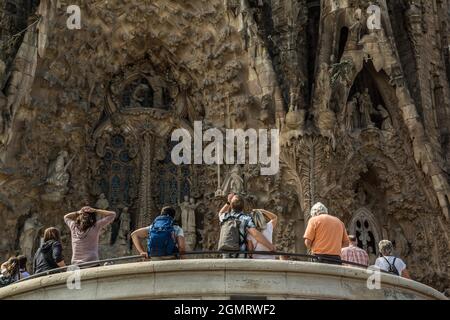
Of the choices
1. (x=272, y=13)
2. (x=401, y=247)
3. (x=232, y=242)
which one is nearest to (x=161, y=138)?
(x=272, y=13)

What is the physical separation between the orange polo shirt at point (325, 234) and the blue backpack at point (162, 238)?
1428mm

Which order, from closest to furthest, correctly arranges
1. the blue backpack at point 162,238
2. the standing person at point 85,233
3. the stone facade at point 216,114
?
the blue backpack at point 162,238 < the standing person at point 85,233 < the stone facade at point 216,114

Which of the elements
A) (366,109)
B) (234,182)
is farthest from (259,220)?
(366,109)

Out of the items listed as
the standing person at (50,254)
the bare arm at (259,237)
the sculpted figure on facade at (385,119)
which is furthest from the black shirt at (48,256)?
the sculpted figure on facade at (385,119)

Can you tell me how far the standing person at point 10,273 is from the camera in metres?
9.47

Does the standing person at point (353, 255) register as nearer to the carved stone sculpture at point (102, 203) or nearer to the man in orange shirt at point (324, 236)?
the man in orange shirt at point (324, 236)

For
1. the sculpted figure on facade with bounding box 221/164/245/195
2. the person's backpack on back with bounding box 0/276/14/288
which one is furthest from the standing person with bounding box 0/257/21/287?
the sculpted figure on facade with bounding box 221/164/245/195

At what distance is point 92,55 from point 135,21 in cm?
105

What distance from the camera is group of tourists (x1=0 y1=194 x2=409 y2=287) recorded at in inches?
335

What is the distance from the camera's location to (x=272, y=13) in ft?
52.4

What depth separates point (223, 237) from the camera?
860cm

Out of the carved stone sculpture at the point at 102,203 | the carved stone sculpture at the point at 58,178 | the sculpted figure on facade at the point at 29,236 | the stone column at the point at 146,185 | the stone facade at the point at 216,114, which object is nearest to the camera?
the sculpted figure on facade at the point at 29,236

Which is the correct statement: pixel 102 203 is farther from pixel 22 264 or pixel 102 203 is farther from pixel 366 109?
pixel 366 109

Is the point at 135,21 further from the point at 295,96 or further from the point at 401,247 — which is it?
the point at 401,247
